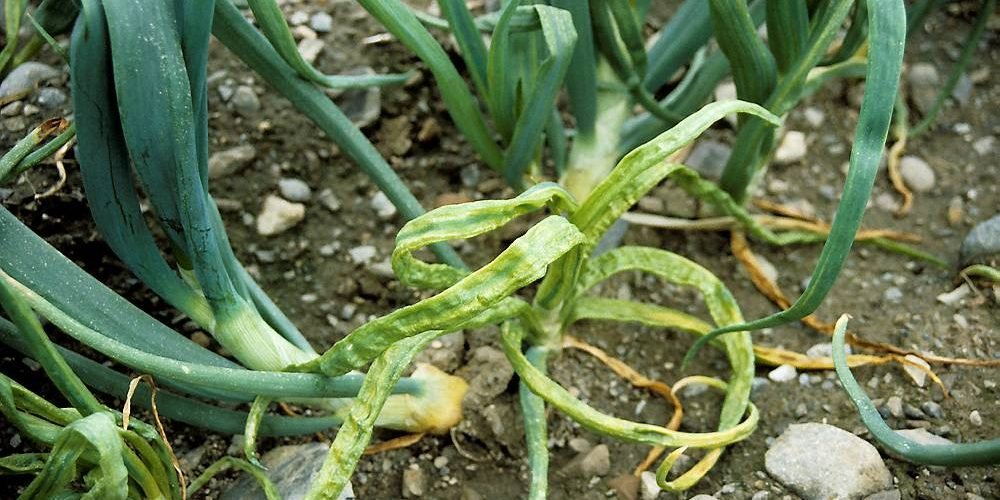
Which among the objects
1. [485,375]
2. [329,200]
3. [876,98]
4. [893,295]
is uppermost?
[876,98]

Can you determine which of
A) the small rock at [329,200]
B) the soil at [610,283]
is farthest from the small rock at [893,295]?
the small rock at [329,200]

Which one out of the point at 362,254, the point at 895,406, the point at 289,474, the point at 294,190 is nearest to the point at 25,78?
the point at 294,190

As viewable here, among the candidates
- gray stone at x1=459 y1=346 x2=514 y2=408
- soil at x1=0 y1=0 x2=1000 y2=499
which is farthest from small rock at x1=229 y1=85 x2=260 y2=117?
gray stone at x1=459 y1=346 x2=514 y2=408

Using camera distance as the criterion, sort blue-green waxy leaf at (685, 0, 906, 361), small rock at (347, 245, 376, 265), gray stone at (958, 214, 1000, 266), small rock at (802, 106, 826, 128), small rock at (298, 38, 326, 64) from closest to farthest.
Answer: blue-green waxy leaf at (685, 0, 906, 361), gray stone at (958, 214, 1000, 266), small rock at (347, 245, 376, 265), small rock at (298, 38, 326, 64), small rock at (802, 106, 826, 128)

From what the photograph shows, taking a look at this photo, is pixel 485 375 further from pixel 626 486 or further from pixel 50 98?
pixel 50 98

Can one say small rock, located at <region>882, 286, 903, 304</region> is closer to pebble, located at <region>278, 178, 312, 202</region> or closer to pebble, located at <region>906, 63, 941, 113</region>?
pebble, located at <region>906, 63, 941, 113</region>

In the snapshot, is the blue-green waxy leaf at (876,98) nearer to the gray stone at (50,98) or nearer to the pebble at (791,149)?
the pebble at (791,149)
